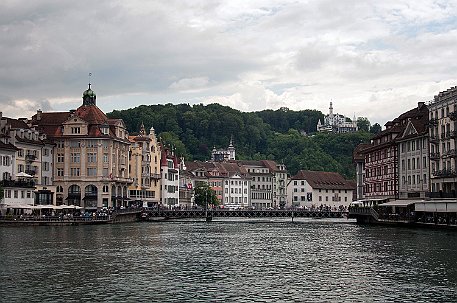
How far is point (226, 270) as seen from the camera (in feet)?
177

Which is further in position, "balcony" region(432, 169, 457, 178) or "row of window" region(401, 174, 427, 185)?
"row of window" region(401, 174, 427, 185)

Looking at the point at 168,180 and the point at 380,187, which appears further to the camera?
the point at 168,180

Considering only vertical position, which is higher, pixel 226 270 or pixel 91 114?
pixel 91 114

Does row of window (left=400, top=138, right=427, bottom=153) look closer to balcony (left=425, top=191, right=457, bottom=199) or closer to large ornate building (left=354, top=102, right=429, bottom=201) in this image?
large ornate building (left=354, top=102, right=429, bottom=201)

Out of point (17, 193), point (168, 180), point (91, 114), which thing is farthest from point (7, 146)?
point (168, 180)

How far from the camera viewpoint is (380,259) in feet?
202

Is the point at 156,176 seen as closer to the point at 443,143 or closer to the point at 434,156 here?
the point at 434,156

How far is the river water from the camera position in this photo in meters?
41.8

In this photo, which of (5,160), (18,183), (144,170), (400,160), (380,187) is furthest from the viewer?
(144,170)

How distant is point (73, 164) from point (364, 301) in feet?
388

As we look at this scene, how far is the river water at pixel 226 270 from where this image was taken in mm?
41844

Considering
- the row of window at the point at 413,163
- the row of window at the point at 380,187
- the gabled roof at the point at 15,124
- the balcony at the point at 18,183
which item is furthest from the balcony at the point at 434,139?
the gabled roof at the point at 15,124

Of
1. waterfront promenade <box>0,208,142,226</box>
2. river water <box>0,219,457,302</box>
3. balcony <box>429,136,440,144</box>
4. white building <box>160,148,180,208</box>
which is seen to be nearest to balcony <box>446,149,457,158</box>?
balcony <box>429,136,440,144</box>

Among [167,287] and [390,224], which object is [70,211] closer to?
[390,224]
